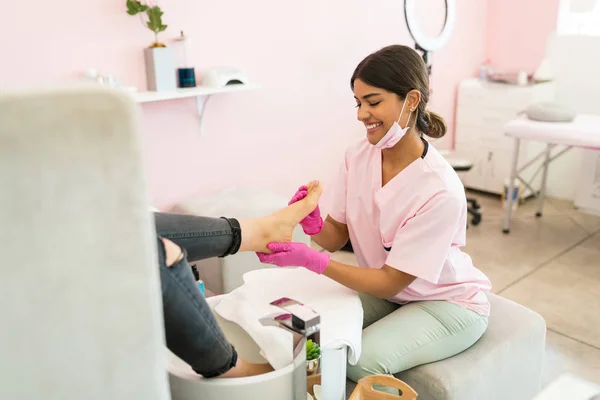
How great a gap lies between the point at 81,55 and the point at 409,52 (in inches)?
54.2

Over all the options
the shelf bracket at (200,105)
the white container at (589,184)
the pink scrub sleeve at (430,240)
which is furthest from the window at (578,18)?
the pink scrub sleeve at (430,240)

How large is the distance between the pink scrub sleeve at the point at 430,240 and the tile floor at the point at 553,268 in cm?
94

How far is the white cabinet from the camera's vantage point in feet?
11.8

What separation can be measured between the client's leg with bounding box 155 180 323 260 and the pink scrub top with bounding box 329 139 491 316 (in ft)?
0.74

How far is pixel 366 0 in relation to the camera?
323 cm

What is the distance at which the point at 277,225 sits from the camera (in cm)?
131

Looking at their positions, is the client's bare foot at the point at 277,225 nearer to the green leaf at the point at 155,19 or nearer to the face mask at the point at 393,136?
the face mask at the point at 393,136

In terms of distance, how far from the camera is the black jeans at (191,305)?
2.60 ft

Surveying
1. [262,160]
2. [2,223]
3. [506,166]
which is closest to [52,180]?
[2,223]

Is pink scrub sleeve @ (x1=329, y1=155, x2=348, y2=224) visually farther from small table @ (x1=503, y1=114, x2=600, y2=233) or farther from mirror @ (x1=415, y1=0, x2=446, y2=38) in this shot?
mirror @ (x1=415, y1=0, x2=446, y2=38)

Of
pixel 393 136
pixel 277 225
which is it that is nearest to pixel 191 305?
pixel 277 225

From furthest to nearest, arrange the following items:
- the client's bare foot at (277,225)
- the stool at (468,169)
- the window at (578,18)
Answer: the window at (578,18)
the stool at (468,169)
the client's bare foot at (277,225)

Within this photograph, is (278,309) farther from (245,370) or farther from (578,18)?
(578,18)

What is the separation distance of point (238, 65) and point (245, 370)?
6.43 feet
